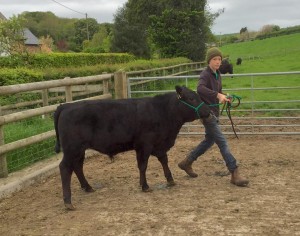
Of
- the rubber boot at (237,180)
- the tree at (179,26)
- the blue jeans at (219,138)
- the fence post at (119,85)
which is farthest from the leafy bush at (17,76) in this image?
the tree at (179,26)

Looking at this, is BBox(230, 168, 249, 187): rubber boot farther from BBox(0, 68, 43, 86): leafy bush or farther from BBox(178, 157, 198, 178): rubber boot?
BBox(0, 68, 43, 86): leafy bush

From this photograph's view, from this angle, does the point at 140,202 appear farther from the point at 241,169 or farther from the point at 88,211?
the point at 241,169

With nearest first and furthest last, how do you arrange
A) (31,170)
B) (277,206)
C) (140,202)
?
(277,206) < (140,202) < (31,170)

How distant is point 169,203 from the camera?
15.9ft

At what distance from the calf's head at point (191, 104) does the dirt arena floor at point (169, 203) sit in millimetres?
976

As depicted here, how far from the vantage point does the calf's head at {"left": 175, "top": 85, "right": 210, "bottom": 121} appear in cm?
538

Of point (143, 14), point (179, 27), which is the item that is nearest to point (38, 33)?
point (143, 14)

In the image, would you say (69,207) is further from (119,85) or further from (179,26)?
(179,26)

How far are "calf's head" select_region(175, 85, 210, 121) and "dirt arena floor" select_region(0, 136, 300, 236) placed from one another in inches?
38.4

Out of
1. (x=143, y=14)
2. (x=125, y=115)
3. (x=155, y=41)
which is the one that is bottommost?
(x=125, y=115)

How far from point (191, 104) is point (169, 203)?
4.47ft

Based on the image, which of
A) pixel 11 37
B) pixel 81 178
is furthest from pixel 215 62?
pixel 11 37

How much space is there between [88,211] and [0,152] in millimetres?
1631

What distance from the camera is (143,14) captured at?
38.6 metres
